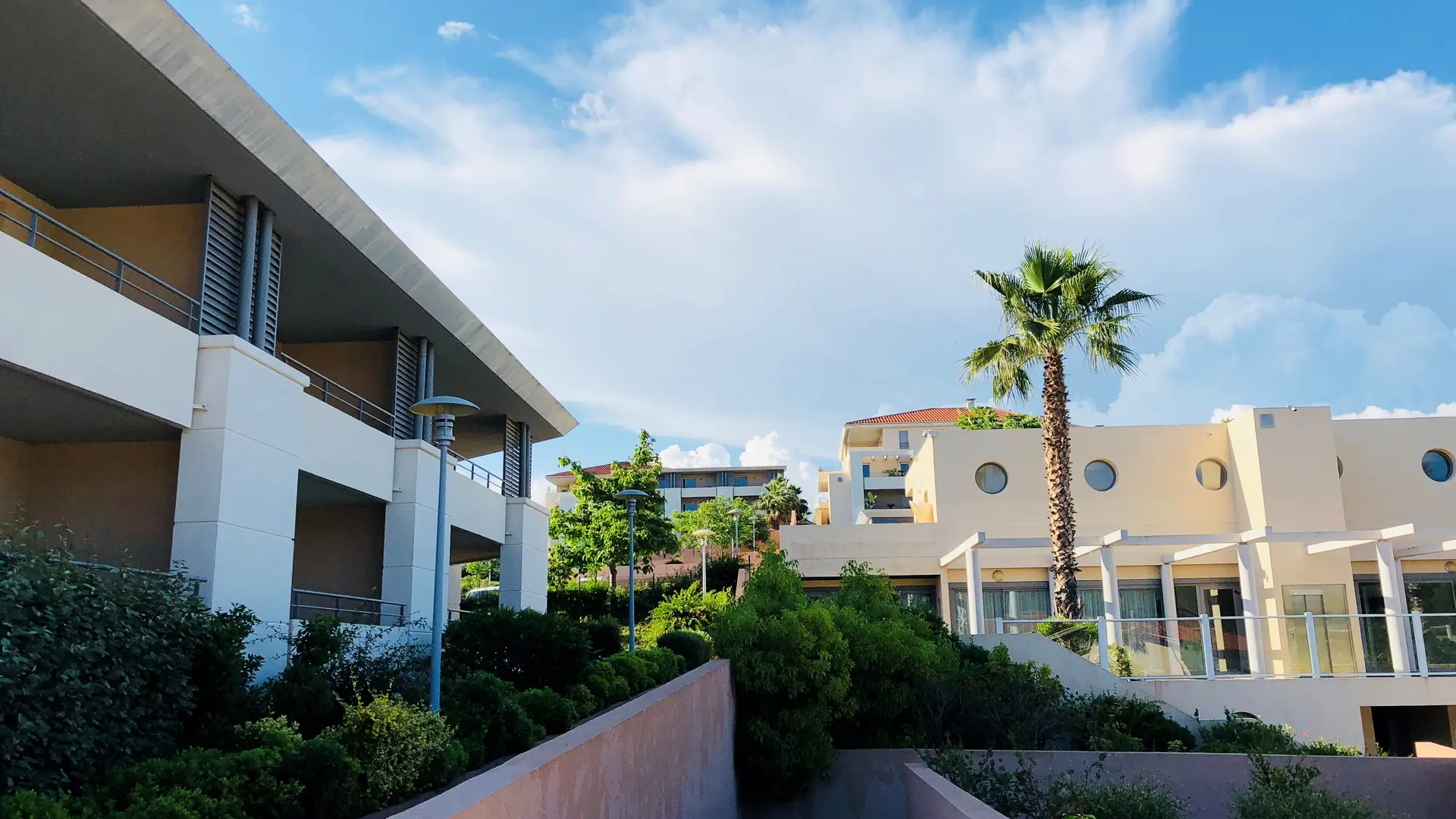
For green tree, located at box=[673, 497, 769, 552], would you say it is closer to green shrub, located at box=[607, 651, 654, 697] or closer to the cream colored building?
the cream colored building

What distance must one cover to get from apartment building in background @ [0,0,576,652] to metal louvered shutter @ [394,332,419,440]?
0.57 meters

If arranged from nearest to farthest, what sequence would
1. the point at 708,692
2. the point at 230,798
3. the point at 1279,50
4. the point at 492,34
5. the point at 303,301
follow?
the point at 230,798 < the point at 708,692 < the point at 492,34 < the point at 303,301 < the point at 1279,50

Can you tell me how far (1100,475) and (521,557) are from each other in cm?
1411

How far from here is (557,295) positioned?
63.1ft

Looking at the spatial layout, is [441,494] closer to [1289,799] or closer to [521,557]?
[1289,799]

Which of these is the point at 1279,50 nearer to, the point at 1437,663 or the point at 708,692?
the point at 1437,663

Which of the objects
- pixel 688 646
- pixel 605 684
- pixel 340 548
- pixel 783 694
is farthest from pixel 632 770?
pixel 688 646

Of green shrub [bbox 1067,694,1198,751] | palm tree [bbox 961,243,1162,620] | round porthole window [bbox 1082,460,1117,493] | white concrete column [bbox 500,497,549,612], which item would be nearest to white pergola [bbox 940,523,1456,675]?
palm tree [bbox 961,243,1162,620]

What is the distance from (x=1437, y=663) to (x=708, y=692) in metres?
15.7

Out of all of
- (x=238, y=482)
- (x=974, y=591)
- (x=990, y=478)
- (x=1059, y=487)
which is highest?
(x=990, y=478)

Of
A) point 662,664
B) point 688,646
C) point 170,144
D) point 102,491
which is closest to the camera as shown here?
point 170,144

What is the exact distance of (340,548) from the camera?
1792 cm

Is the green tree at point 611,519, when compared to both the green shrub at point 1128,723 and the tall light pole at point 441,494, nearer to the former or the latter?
the green shrub at point 1128,723

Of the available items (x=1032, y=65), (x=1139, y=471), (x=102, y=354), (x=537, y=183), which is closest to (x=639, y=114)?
(x=537, y=183)
